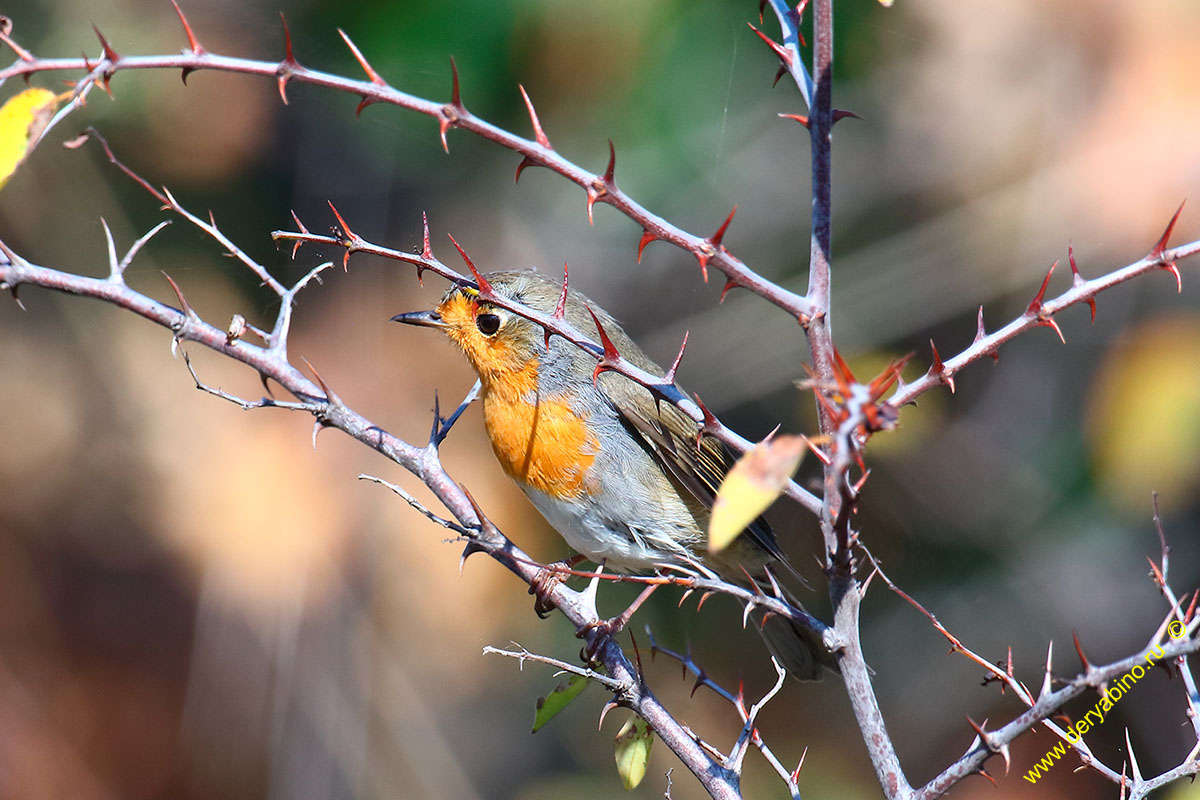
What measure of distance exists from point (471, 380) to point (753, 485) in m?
3.90

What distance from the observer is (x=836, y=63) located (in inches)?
167

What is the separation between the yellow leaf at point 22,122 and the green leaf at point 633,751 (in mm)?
1199

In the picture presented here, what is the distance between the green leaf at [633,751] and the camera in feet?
5.19

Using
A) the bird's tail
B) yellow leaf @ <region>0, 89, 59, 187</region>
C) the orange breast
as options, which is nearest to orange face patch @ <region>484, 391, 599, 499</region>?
the orange breast

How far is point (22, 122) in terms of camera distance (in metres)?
1.20

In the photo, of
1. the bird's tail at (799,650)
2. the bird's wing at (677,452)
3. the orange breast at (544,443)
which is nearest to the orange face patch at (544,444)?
the orange breast at (544,443)

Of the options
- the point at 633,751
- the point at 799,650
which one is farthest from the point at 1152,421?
the point at 633,751

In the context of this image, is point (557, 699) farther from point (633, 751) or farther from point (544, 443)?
point (544, 443)

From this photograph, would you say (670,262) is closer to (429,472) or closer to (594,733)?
(594,733)

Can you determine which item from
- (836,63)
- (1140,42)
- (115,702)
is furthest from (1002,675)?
(115,702)

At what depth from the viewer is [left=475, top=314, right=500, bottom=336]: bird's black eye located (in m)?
2.51

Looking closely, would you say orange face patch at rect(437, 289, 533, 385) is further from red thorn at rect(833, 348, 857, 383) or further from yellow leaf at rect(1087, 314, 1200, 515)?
yellow leaf at rect(1087, 314, 1200, 515)

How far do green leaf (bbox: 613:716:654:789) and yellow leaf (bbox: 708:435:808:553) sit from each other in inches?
30.0

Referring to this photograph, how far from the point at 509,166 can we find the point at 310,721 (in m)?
2.78
